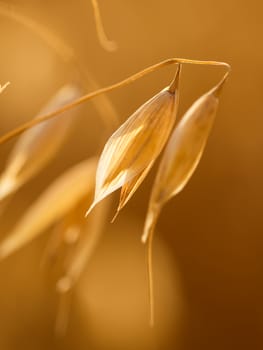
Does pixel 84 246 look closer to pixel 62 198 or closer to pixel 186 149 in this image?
pixel 62 198

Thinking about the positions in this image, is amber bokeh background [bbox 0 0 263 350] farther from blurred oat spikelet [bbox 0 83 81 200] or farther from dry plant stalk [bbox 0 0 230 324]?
dry plant stalk [bbox 0 0 230 324]

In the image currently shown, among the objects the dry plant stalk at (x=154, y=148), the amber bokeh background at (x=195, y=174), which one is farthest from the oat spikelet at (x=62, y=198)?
the amber bokeh background at (x=195, y=174)

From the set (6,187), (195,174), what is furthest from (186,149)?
(195,174)

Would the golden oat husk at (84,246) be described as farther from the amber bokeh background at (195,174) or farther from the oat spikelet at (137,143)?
the amber bokeh background at (195,174)

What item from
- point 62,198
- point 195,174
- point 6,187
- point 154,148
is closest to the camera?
point 154,148

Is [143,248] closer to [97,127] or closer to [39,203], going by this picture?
[97,127]

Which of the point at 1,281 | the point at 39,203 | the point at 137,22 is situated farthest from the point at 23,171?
the point at 137,22
